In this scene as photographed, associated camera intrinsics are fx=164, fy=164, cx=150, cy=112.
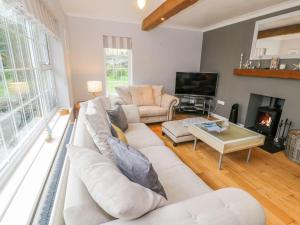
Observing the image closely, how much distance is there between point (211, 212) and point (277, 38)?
3.50 metres

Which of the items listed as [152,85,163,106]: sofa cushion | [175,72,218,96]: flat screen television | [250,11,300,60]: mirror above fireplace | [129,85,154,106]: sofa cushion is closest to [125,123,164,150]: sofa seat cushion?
[129,85,154,106]: sofa cushion

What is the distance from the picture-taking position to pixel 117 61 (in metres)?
4.28

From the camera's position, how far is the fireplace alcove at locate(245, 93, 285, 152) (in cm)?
309

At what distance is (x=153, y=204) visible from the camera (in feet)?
2.64

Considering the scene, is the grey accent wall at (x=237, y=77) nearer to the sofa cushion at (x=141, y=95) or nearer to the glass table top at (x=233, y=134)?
the glass table top at (x=233, y=134)

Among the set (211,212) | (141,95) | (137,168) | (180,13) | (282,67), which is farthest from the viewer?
(141,95)

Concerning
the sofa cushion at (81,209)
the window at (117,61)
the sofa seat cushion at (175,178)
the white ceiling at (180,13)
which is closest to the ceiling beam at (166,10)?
the white ceiling at (180,13)

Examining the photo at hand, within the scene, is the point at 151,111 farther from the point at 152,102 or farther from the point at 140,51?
the point at 140,51

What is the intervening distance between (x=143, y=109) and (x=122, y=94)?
0.64 meters

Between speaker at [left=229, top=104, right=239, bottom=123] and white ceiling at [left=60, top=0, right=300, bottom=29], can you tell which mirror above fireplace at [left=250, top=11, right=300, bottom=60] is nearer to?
white ceiling at [left=60, top=0, right=300, bottom=29]

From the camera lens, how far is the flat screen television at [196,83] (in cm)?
437

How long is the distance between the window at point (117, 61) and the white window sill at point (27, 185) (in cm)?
292

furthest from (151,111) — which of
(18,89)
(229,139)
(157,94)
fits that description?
(18,89)

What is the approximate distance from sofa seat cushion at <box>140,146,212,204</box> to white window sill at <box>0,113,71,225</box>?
2.78 feet
